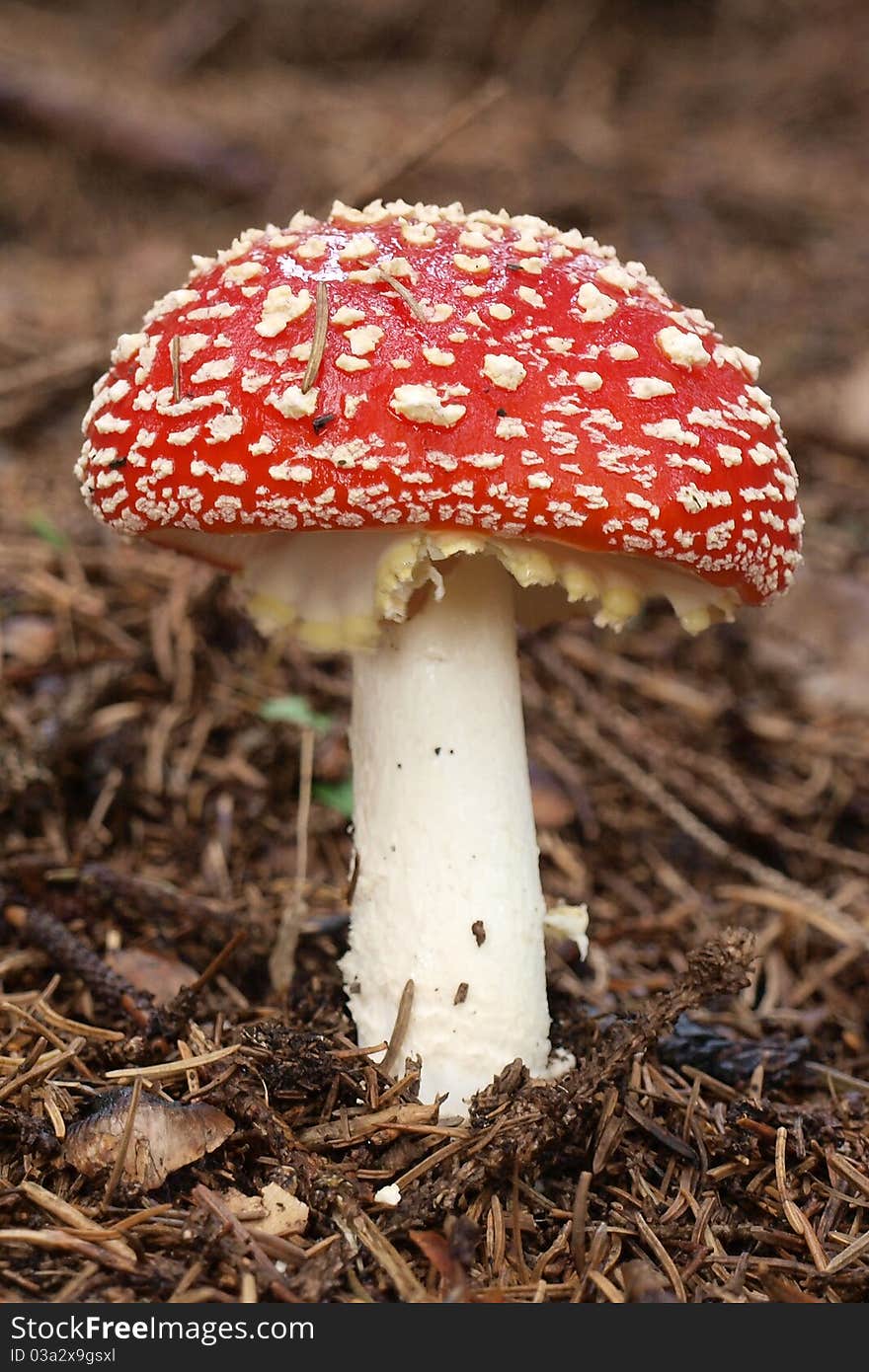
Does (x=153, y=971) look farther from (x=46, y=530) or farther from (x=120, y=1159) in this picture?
(x=46, y=530)

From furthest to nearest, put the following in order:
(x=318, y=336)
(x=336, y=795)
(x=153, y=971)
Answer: (x=336, y=795), (x=153, y=971), (x=318, y=336)

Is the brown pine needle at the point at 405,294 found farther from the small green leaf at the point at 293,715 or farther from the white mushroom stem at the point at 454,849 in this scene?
the small green leaf at the point at 293,715

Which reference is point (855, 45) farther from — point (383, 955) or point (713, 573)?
point (383, 955)

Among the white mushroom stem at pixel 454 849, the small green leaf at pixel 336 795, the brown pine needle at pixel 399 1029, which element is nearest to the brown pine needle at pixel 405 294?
the white mushroom stem at pixel 454 849

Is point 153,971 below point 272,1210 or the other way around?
the other way around

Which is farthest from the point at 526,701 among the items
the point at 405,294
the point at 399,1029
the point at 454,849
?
the point at 405,294

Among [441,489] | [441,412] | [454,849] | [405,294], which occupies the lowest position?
[454,849]

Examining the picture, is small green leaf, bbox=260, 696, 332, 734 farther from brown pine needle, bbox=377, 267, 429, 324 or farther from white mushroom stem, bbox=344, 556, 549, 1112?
brown pine needle, bbox=377, 267, 429, 324
